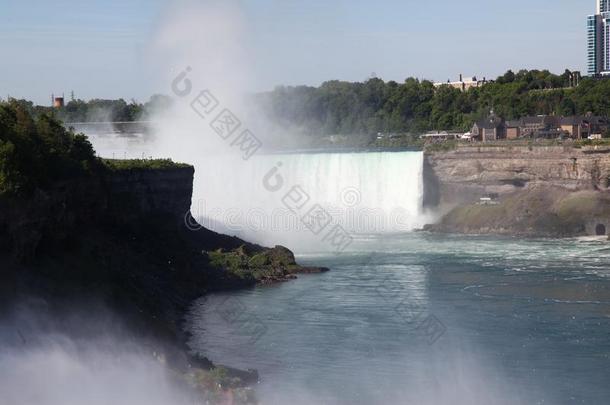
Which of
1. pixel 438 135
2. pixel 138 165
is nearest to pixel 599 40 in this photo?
pixel 438 135

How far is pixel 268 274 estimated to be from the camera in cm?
2556

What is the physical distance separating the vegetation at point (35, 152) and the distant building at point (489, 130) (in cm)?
2797

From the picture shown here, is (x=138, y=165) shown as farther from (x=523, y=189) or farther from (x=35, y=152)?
(x=523, y=189)

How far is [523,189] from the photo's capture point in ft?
120

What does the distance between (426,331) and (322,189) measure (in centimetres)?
2076

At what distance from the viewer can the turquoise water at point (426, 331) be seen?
606 inches

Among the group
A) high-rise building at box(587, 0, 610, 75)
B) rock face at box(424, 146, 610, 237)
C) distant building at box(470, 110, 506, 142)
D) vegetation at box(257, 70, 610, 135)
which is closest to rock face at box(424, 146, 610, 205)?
rock face at box(424, 146, 610, 237)

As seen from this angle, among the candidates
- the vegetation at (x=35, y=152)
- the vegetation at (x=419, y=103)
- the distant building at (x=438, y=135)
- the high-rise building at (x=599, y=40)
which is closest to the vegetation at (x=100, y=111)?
the vegetation at (x=419, y=103)

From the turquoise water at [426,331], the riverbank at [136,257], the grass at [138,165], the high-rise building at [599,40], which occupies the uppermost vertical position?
the high-rise building at [599,40]

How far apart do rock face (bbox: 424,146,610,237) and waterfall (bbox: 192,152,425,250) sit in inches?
41.8

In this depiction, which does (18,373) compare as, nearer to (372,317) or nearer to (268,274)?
(372,317)

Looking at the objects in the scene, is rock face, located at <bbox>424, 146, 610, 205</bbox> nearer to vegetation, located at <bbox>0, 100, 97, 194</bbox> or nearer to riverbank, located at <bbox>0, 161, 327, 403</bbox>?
riverbank, located at <bbox>0, 161, 327, 403</bbox>

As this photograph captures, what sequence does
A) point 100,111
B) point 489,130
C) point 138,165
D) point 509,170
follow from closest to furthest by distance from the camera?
point 138,165, point 509,170, point 489,130, point 100,111

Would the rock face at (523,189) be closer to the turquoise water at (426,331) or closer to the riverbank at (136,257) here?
the turquoise water at (426,331)
